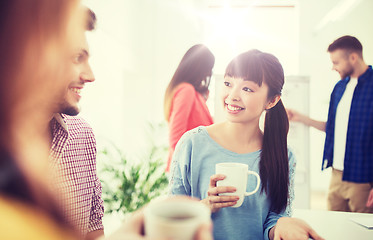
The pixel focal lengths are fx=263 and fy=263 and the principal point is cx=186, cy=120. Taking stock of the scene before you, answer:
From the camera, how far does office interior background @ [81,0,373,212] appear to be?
2598mm

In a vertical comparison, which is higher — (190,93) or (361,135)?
(190,93)

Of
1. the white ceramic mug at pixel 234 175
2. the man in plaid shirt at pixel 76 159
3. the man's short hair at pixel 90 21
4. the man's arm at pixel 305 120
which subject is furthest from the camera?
the man's arm at pixel 305 120

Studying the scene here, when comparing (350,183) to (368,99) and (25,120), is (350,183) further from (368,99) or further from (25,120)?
(25,120)

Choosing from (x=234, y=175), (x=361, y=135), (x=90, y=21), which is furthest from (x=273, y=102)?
(x=361, y=135)

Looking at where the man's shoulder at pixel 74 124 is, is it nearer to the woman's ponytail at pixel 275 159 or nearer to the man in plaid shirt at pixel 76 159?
the man in plaid shirt at pixel 76 159

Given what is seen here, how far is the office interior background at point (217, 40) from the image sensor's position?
2.60m

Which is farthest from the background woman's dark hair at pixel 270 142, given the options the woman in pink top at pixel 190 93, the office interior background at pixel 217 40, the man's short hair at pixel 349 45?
the office interior background at pixel 217 40

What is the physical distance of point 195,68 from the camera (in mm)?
1455

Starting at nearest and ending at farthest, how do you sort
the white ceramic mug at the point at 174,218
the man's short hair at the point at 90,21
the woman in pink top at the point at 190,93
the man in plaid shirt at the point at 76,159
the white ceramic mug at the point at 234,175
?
the white ceramic mug at the point at 174,218
the white ceramic mug at the point at 234,175
the man in plaid shirt at the point at 76,159
the man's short hair at the point at 90,21
the woman in pink top at the point at 190,93

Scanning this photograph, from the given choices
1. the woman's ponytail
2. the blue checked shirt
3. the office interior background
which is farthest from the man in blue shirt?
the woman's ponytail

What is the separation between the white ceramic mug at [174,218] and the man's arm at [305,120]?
194 cm

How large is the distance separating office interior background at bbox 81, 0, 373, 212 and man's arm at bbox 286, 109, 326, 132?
0.30 ft

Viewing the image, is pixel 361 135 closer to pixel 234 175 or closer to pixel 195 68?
pixel 195 68

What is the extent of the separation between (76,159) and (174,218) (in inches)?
24.9
